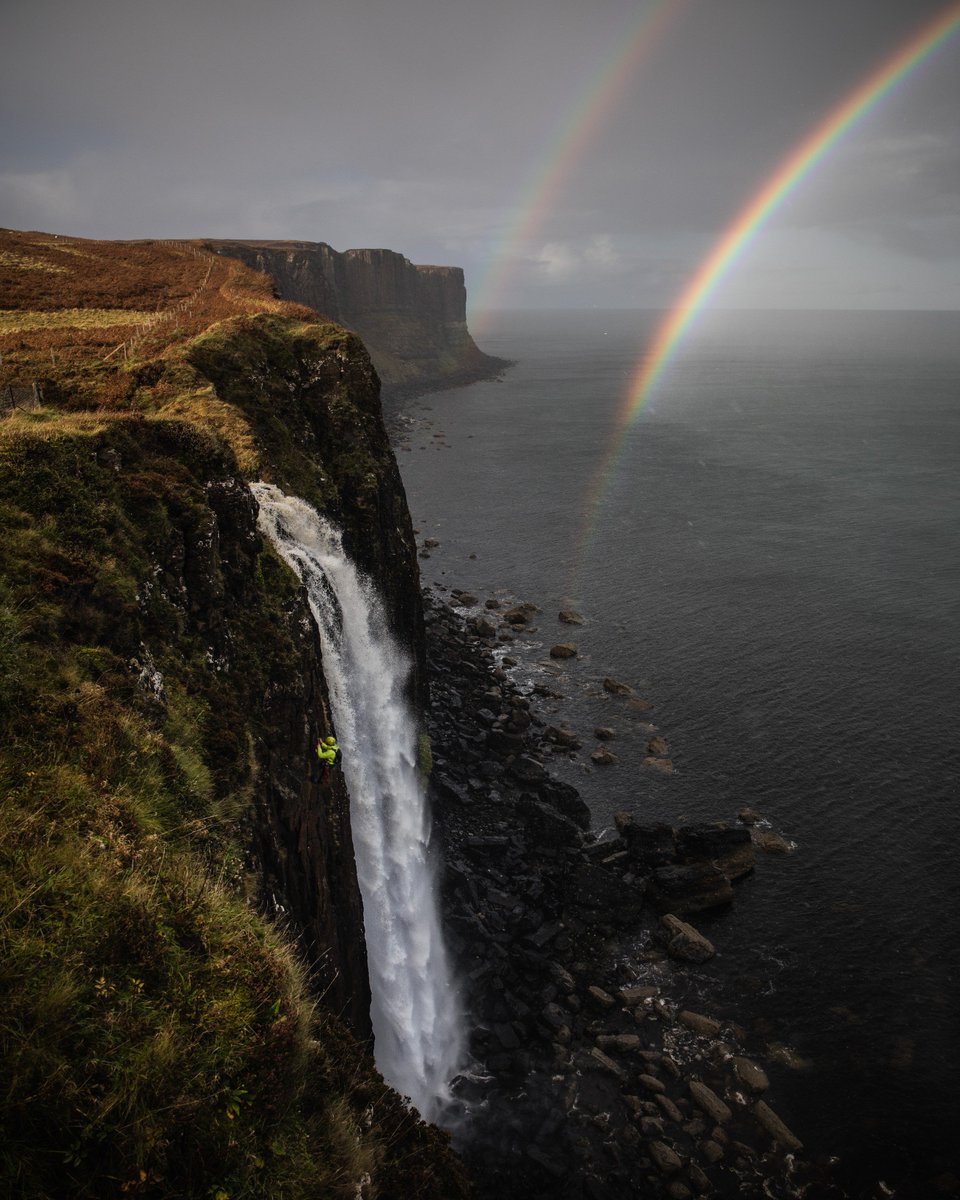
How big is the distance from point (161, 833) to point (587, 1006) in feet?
68.3

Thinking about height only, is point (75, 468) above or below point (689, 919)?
above

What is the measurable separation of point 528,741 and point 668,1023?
679 inches

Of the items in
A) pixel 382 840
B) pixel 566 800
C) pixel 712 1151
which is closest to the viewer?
pixel 712 1151

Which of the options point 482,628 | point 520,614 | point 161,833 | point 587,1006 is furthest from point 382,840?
point 520,614

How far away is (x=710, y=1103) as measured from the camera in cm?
2308

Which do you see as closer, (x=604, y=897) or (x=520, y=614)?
(x=604, y=897)

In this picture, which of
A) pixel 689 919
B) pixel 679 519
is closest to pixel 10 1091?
pixel 689 919

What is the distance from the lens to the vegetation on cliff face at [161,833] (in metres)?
7.17

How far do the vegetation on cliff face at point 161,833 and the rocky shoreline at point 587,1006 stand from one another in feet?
24.4

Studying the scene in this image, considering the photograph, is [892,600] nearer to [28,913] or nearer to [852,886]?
[852,886]

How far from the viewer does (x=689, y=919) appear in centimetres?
3006

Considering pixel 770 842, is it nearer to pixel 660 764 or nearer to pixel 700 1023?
pixel 660 764

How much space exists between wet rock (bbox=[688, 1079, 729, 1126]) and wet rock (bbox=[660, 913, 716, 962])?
5024 mm

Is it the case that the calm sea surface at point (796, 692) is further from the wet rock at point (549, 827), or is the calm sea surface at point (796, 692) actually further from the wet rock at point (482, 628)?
the wet rock at point (482, 628)
